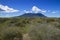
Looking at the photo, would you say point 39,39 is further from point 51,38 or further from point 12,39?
point 12,39

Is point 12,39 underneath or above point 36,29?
underneath

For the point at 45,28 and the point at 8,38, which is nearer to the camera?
the point at 45,28

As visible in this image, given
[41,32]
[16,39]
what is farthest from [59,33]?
[16,39]

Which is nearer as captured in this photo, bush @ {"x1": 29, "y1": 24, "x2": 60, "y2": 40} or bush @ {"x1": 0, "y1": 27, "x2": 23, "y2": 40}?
bush @ {"x1": 29, "y1": 24, "x2": 60, "y2": 40}

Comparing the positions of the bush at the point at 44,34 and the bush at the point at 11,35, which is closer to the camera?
the bush at the point at 44,34

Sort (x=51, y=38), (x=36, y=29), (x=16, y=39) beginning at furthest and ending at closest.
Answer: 1. (x=16, y=39)
2. (x=36, y=29)
3. (x=51, y=38)

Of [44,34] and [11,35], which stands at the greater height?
[44,34]

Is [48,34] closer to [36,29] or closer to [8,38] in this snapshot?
[36,29]

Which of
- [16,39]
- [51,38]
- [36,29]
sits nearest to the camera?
[51,38]

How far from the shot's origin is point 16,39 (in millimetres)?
14727

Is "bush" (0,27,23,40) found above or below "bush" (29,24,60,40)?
below

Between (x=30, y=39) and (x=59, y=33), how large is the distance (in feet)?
6.85

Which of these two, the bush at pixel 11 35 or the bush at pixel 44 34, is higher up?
the bush at pixel 44 34

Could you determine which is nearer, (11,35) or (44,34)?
(44,34)
